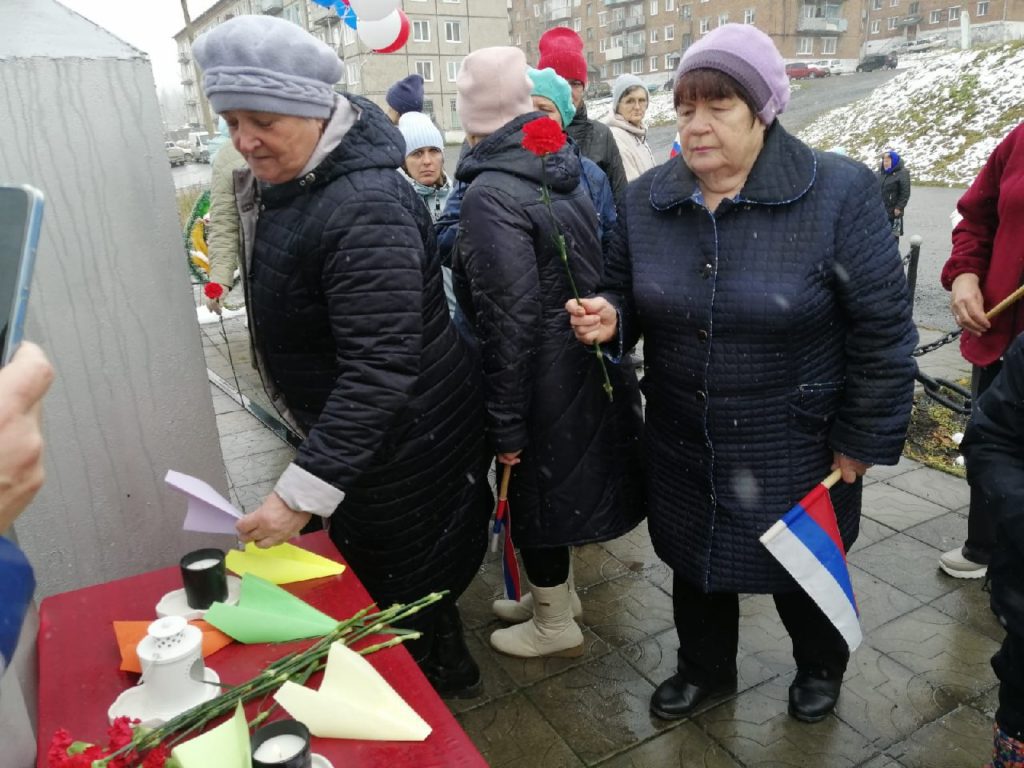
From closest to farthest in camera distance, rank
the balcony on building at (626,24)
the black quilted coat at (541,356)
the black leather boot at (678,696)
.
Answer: the black quilted coat at (541,356), the black leather boot at (678,696), the balcony on building at (626,24)

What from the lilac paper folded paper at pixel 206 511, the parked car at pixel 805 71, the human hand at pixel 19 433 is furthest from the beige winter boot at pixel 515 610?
the parked car at pixel 805 71

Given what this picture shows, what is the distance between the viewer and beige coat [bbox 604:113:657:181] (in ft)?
18.7

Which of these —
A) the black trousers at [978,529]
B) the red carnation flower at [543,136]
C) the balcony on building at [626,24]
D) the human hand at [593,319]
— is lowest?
the black trousers at [978,529]

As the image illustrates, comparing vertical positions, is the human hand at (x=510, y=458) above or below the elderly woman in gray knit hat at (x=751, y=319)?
below

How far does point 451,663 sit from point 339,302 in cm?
141

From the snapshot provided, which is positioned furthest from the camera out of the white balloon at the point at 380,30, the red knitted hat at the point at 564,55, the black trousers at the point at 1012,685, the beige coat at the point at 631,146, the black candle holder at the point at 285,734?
the white balloon at the point at 380,30

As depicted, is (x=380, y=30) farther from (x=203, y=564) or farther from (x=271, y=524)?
(x=203, y=564)

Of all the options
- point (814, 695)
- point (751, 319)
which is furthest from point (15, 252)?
point (814, 695)

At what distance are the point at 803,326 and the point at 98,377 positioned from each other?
1.86 metres

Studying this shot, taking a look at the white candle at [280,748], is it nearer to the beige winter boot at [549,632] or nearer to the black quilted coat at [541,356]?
the black quilted coat at [541,356]

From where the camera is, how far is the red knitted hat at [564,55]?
4.71 meters

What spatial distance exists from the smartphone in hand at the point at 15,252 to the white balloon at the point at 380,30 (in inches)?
254

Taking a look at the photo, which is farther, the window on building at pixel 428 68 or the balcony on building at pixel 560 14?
the balcony on building at pixel 560 14

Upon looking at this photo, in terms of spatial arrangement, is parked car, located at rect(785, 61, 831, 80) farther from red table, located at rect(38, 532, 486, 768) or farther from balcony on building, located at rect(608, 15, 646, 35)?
red table, located at rect(38, 532, 486, 768)
